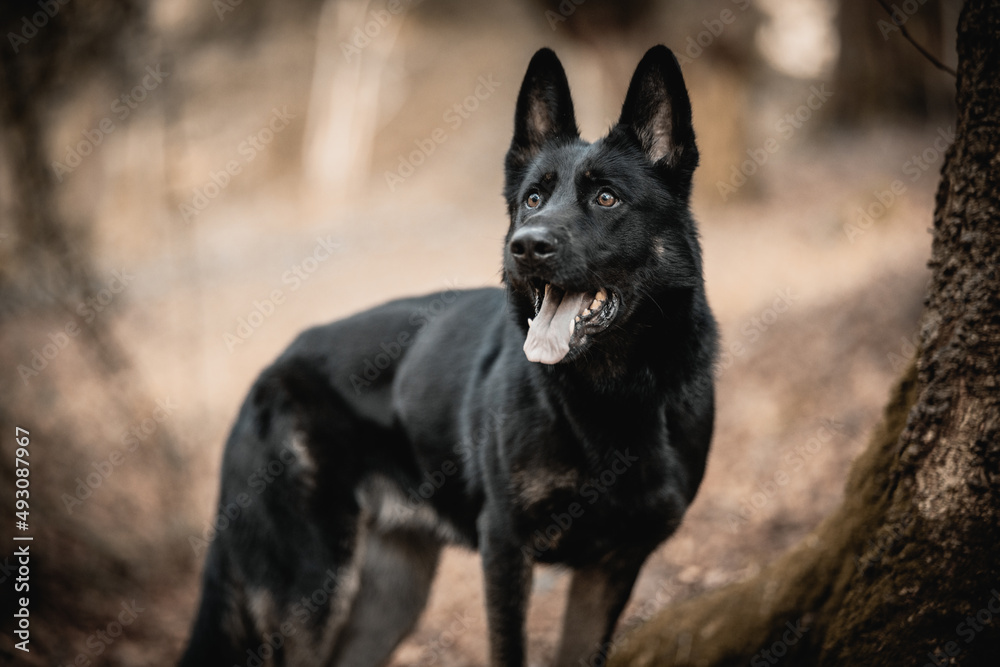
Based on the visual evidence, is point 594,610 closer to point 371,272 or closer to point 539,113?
point 539,113

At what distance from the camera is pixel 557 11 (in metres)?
8.91

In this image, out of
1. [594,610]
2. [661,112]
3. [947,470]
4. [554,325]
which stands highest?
[661,112]

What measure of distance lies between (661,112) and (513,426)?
143cm

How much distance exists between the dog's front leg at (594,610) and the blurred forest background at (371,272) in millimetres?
1354

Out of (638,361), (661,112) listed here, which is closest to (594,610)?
(638,361)

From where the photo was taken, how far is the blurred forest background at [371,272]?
5.07 m

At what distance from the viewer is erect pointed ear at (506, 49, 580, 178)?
3.11 m

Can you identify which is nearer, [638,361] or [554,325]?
[554,325]

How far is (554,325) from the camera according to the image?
8.87 ft

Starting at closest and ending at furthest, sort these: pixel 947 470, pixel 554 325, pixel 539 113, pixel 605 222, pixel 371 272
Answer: pixel 947 470
pixel 554 325
pixel 605 222
pixel 539 113
pixel 371 272

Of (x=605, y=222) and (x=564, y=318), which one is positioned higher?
(x=605, y=222)

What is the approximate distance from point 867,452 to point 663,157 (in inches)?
58.1

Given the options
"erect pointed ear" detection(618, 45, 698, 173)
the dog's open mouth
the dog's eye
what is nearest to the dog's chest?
the dog's open mouth

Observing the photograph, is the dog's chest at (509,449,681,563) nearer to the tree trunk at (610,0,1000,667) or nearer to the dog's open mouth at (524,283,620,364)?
the dog's open mouth at (524,283,620,364)
